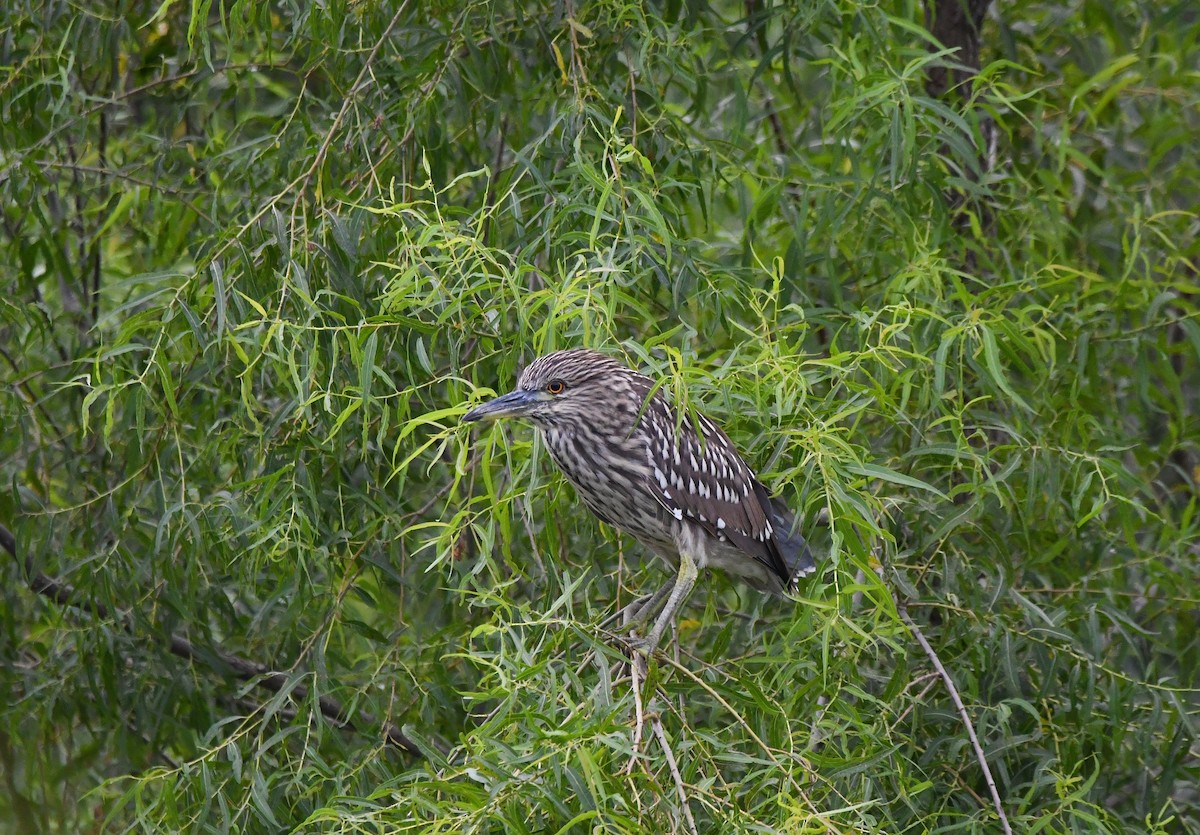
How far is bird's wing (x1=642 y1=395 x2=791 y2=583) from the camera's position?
330 centimetres

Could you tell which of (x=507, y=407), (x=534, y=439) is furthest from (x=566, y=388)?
(x=507, y=407)

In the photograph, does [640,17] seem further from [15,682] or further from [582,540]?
[15,682]

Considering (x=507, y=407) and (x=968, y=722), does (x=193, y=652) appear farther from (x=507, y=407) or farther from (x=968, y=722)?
(x=968, y=722)

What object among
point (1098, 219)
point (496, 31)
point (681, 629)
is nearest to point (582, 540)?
point (681, 629)

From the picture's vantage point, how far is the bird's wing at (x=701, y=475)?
3301mm

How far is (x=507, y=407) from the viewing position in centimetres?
300

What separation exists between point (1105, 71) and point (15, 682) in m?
3.76

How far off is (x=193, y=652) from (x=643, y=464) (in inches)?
57.0

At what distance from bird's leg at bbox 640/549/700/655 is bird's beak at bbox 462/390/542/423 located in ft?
1.78

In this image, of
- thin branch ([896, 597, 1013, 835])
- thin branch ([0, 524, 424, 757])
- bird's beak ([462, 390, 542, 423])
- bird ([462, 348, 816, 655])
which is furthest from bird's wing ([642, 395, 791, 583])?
thin branch ([0, 524, 424, 757])

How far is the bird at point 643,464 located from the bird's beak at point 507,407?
2 cm

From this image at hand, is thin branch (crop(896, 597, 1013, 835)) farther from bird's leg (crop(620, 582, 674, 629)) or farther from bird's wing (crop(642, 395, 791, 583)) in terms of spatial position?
bird's leg (crop(620, 582, 674, 629))

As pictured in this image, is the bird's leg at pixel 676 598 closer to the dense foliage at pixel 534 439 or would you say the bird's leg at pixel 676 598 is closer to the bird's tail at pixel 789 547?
the dense foliage at pixel 534 439

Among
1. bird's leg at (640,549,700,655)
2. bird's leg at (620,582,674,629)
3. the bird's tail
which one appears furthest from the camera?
the bird's tail
